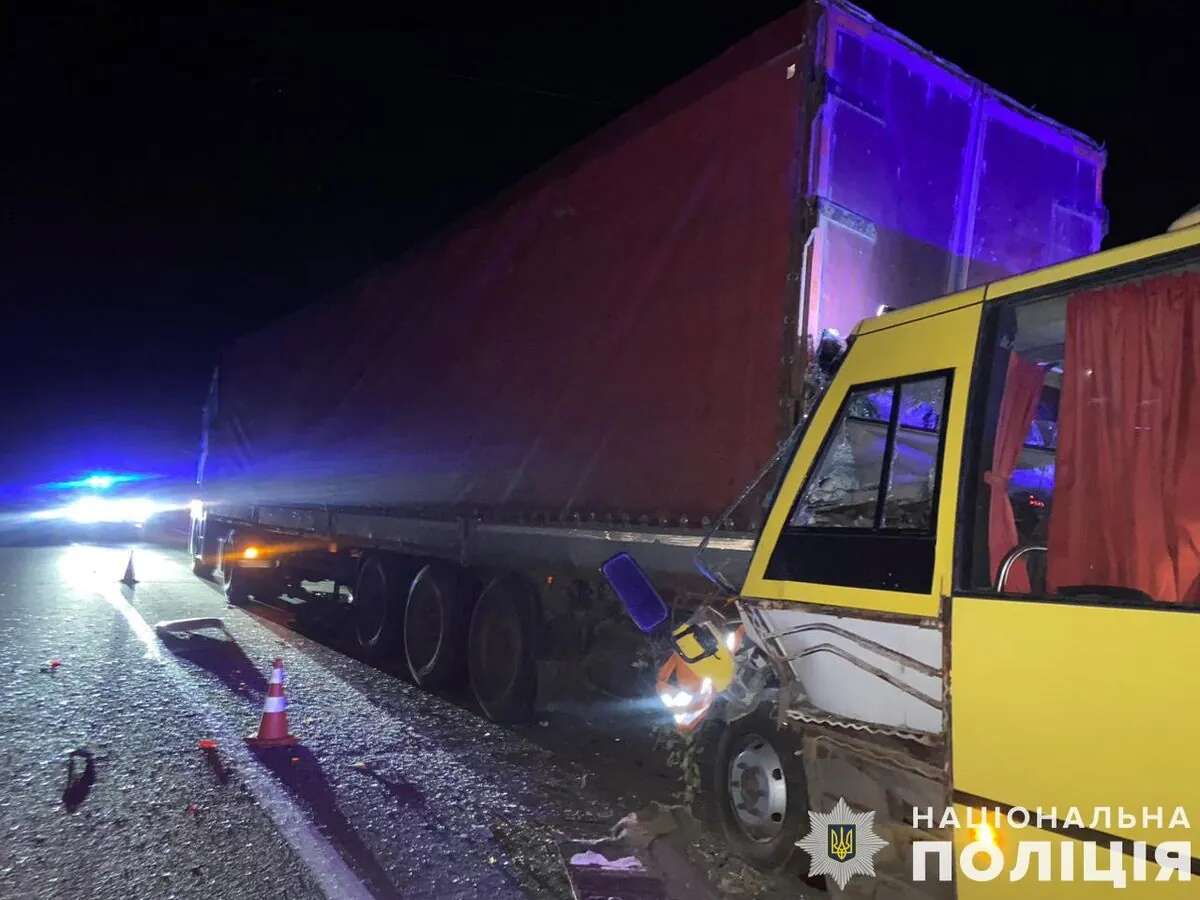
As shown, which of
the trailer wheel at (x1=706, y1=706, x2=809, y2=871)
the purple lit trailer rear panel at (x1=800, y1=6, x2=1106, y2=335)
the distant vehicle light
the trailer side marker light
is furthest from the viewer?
the distant vehicle light

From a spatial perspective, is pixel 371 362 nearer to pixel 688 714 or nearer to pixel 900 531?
pixel 688 714

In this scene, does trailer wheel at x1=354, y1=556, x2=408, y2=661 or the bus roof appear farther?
trailer wheel at x1=354, y1=556, x2=408, y2=661

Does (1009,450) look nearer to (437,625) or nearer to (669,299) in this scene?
(669,299)

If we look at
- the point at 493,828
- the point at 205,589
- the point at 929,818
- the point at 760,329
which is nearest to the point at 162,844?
the point at 493,828

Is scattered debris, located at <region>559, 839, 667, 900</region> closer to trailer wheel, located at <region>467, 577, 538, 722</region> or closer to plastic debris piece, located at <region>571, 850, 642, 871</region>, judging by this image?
plastic debris piece, located at <region>571, 850, 642, 871</region>

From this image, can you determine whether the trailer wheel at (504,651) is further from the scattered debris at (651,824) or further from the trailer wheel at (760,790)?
the trailer wheel at (760,790)

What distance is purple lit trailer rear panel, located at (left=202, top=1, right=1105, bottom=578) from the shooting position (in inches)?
150

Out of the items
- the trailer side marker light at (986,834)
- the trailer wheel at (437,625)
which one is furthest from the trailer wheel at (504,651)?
the trailer side marker light at (986,834)

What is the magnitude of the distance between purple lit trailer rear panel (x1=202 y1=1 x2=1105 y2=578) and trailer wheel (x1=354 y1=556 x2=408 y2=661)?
5.12 feet

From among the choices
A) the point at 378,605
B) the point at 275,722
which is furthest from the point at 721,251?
the point at 378,605

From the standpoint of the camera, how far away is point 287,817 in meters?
4.09

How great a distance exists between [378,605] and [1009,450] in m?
6.93

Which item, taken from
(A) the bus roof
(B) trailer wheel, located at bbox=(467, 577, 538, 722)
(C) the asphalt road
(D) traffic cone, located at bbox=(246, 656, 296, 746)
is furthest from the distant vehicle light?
(A) the bus roof

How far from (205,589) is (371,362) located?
747 cm
